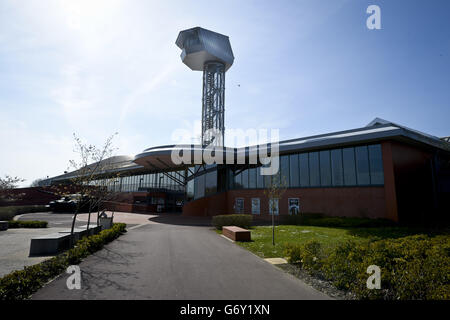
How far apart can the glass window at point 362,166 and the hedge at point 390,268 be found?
13680 mm

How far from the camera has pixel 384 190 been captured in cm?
2030

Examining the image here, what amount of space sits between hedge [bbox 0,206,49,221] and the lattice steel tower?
2869cm

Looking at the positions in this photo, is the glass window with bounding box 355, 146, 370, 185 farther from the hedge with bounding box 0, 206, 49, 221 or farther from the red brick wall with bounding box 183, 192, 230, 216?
the hedge with bounding box 0, 206, 49, 221

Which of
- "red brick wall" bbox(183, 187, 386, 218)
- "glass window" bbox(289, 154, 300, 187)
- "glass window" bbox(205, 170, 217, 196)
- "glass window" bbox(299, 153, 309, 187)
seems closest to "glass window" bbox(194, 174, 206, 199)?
"glass window" bbox(205, 170, 217, 196)

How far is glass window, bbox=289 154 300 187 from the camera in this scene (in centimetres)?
2608

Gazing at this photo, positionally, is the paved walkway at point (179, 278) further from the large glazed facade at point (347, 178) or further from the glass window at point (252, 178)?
the glass window at point (252, 178)

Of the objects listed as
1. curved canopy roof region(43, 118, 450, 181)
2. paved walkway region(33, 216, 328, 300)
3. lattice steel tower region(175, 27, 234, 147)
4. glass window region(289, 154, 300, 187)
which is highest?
lattice steel tower region(175, 27, 234, 147)

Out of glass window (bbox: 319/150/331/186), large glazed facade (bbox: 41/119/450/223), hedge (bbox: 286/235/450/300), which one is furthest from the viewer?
glass window (bbox: 319/150/331/186)

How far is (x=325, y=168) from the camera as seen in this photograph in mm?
24250

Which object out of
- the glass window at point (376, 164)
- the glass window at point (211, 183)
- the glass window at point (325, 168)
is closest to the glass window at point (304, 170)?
the glass window at point (325, 168)

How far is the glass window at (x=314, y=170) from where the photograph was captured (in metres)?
24.7

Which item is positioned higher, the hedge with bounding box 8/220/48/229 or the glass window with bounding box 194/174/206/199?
the glass window with bounding box 194/174/206/199
